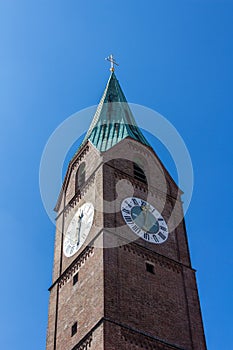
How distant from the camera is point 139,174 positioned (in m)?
32.2

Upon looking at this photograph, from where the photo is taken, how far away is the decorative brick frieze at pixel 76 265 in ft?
88.5

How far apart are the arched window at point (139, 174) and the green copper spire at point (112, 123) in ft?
5.44

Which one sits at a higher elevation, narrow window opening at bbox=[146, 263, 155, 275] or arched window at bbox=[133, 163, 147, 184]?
arched window at bbox=[133, 163, 147, 184]

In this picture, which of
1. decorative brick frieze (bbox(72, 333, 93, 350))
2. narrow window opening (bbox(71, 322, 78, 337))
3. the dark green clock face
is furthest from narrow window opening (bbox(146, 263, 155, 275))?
decorative brick frieze (bbox(72, 333, 93, 350))

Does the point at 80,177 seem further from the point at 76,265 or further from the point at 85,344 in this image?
the point at 85,344

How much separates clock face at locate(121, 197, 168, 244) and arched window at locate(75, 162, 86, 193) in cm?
395

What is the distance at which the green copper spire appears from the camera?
33.6 m

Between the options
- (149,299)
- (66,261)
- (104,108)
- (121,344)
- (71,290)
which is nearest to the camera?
(121,344)

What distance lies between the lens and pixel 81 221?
96.9 feet

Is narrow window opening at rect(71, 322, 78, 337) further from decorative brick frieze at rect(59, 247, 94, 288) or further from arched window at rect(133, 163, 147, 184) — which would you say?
arched window at rect(133, 163, 147, 184)

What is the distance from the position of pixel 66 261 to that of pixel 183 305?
5.91 meters

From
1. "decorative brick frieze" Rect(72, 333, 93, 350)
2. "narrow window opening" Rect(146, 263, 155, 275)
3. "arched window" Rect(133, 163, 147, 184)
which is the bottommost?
"decorative brick frieze" Rect(72, 333, 93, 350)

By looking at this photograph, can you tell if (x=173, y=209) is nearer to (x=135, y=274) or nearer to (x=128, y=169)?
(x=128, y=169)

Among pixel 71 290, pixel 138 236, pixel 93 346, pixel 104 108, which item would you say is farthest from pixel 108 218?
pixel 104 108
